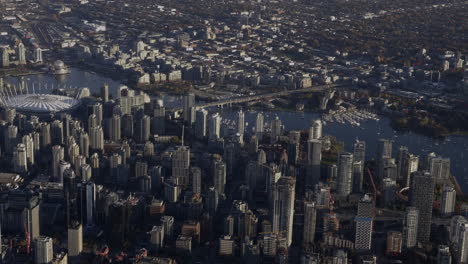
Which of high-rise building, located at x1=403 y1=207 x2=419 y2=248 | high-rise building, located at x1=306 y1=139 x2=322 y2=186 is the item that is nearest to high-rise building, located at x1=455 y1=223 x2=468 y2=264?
high-rise building, located at x1=403 y1=207 x2=419 y2=248

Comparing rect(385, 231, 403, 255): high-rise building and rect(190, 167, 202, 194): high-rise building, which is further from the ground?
rect(190, 167, 202, 194): high-rise building

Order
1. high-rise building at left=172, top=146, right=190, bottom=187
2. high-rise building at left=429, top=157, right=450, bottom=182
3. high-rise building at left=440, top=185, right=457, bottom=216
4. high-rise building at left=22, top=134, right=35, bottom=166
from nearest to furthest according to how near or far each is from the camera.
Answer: high-rise building at left=440, top=185, right=457, bottom=216
high-rise building at left=172, top=146, right=190, bottom=187
high-rise building at left=429, top=157, right=450, bottom=182
high-rise building at left=22, top=134, right=35, bottom=166

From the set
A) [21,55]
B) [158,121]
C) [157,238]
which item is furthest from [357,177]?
[21,55]

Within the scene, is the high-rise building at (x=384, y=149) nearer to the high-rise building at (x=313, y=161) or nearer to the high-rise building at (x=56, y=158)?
the high-rise building at (x=313, y=161)

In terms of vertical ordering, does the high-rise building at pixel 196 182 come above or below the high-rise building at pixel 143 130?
below

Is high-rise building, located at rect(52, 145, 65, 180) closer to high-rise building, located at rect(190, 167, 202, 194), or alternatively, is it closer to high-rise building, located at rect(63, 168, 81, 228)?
high-rise building, located at rect(63, 168, 81, 228)

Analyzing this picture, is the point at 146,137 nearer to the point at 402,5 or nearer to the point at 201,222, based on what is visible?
the point at 201,222

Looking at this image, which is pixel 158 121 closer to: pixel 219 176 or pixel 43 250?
pixel 219 176

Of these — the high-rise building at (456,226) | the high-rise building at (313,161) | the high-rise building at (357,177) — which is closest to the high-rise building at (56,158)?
the high-rise building at (313,161)
